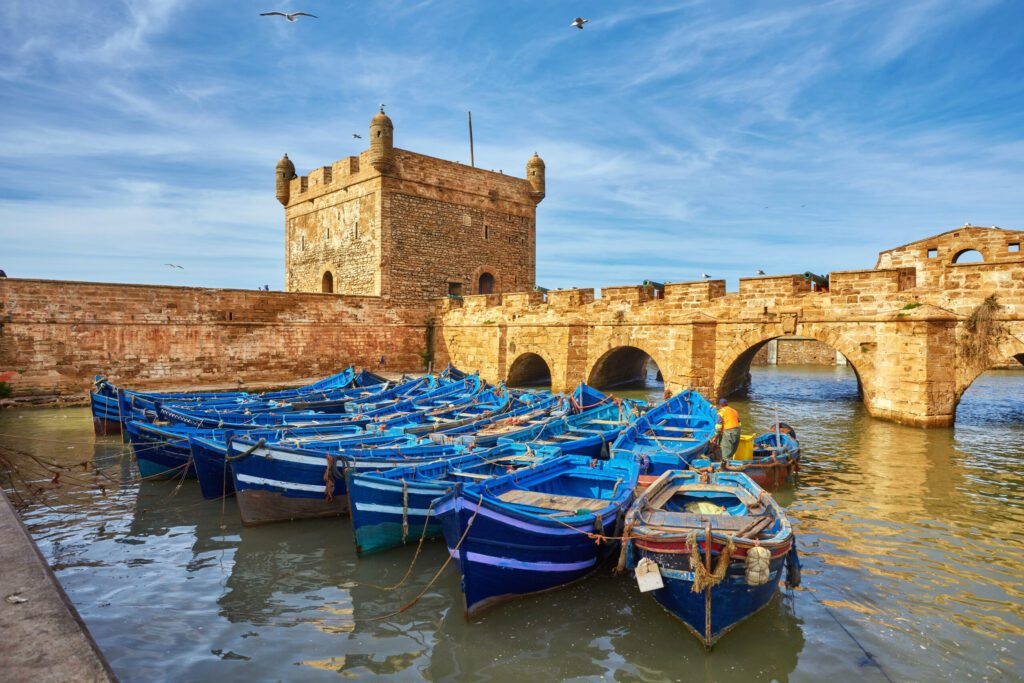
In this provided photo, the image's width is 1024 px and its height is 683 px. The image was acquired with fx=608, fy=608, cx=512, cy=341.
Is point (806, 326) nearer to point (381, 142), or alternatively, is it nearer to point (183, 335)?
point (381, 142)

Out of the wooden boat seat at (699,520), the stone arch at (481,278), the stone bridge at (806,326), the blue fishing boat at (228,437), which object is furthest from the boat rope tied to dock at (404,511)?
the stone arch at (481,278)

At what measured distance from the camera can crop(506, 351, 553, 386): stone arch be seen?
2517cm

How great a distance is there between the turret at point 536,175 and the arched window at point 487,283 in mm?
5039

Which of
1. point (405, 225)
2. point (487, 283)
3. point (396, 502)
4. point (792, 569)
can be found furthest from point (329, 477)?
point (487, 283)

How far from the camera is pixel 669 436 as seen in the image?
38.8 ft

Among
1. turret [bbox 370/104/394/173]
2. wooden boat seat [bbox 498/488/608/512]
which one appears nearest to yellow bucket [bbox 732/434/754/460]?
wooden boat seat [bbox 498/488/608/512]

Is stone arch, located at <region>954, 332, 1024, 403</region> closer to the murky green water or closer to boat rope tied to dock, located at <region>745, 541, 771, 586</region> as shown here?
the murky green water

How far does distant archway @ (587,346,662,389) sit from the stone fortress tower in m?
7.96

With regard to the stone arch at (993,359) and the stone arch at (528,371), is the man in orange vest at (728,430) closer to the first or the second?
the stone arch at (993,359)

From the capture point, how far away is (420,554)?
7930mm

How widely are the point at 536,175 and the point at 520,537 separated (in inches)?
1117

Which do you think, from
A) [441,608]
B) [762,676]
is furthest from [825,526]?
[441,608]

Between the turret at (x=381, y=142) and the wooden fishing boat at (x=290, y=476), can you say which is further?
the turret at (x=381, y=142)

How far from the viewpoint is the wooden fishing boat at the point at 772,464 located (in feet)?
33.2
